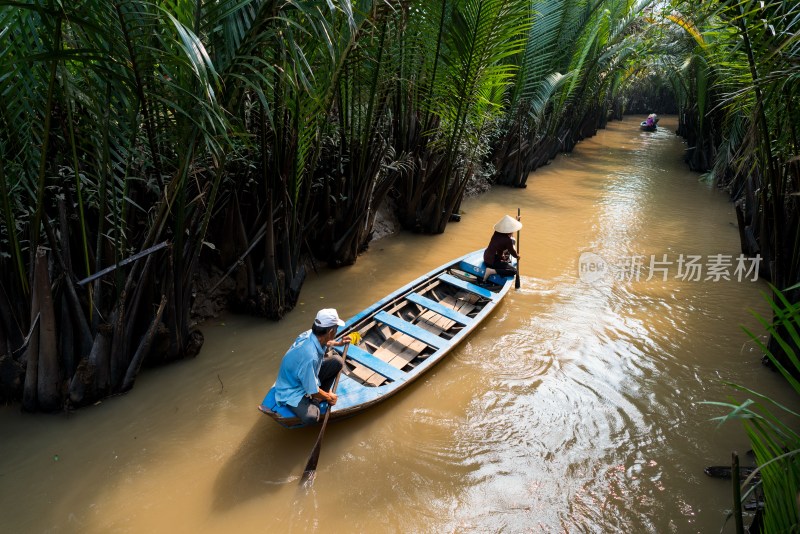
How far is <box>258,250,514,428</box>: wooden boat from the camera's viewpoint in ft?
12.7

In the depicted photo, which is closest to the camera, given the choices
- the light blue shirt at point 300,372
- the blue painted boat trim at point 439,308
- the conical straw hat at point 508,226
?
the light blue shirt at point 300,372

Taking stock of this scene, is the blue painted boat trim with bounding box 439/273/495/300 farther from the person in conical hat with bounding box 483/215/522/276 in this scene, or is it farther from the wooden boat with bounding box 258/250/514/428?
the person in conical hat with bounding box 483/215/522/276

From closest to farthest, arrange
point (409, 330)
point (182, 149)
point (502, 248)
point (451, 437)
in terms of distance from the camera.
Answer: point (182, 149)
point (451, 437)
point (409, 330)
point (502, 248)

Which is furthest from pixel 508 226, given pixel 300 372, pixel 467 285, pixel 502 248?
pixel 300 372

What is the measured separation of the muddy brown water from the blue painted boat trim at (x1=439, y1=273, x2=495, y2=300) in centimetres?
28

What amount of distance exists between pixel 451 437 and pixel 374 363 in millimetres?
855

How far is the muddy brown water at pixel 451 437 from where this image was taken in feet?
10.5

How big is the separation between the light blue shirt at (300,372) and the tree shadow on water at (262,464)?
0.39 metres

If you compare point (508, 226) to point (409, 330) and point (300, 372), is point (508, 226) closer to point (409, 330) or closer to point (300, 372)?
point (409, 330)

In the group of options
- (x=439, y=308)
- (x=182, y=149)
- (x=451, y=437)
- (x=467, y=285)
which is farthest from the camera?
(x=467, y=285)

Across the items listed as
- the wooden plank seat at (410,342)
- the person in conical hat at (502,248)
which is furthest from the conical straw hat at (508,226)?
the wooden plank seat at (410,342)

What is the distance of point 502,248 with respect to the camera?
19.7 feet

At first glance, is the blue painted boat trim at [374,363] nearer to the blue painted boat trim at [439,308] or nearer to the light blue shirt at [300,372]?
the light blue shirt at [300,372]
